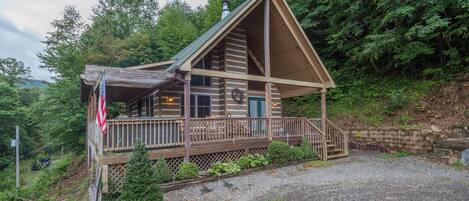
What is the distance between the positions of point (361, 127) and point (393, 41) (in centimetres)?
443

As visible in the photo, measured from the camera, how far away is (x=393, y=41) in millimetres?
12977

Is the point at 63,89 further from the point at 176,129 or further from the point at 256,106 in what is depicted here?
the point at 176,129

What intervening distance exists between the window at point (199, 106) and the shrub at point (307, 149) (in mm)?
4570

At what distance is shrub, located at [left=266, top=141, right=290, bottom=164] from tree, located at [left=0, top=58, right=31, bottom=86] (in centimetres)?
4925

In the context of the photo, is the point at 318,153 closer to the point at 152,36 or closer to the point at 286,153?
the point at 286,153

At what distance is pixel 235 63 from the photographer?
13.8 metres

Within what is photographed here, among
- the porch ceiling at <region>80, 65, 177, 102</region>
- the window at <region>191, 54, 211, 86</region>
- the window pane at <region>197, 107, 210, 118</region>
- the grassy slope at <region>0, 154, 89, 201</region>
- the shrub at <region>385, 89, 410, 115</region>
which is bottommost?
→ the grassy slope at <region>0, 154, 89, 201</region>

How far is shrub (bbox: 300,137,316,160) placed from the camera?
36.8ft

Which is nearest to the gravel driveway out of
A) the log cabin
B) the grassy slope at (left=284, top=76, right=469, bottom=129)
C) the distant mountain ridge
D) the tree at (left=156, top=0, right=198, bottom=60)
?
the log cabin

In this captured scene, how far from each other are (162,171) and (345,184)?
5.09 m

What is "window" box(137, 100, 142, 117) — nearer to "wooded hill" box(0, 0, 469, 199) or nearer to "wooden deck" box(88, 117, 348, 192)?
"wooden deck" box(88, 117, 348, 192)

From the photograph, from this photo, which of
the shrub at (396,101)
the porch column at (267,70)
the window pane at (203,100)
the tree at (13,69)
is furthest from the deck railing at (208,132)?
the tree at (13,69)

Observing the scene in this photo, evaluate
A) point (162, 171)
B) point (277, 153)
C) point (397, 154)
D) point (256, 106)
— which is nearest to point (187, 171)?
point (162, 171)

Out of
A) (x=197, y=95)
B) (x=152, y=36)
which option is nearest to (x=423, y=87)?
(x=197, y=95)
